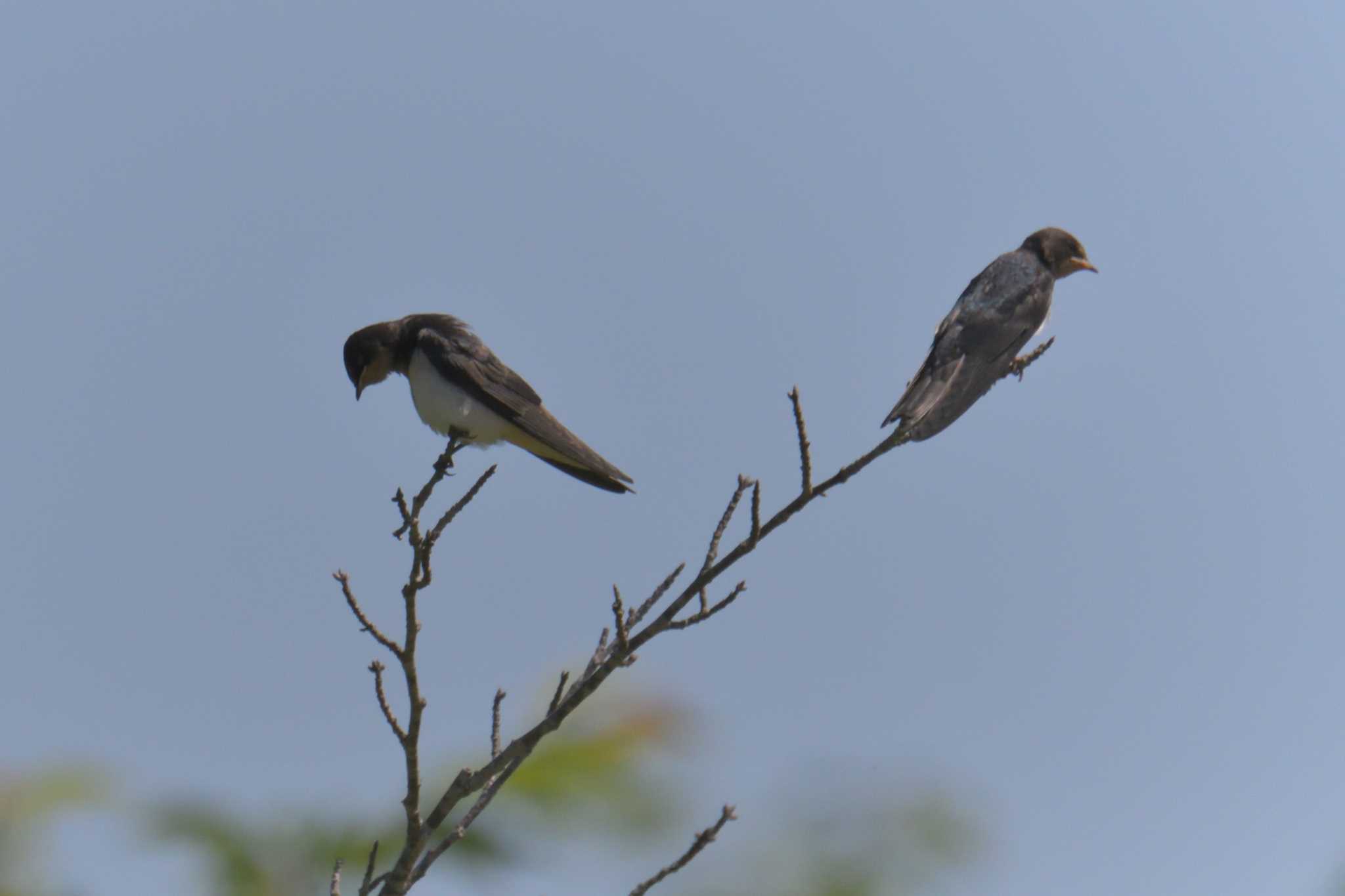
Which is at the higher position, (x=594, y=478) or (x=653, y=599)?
(x=594, y=478)

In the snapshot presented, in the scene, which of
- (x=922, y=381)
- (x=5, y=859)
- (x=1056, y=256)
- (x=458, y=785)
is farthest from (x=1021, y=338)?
(x=5, y=859)

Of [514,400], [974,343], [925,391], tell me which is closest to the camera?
[925,391]

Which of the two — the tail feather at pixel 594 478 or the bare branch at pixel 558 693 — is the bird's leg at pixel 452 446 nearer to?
the tail feather at pixel 594 478

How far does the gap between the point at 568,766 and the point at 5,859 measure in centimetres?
211

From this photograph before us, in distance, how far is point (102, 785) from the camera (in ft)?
18.1

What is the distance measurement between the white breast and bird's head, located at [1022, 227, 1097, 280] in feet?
13.4

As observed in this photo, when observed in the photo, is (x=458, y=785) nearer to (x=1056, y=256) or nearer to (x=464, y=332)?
(x=464, y=332)

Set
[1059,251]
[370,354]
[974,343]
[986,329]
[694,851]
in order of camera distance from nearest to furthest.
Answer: [694,851] → [974,343] → [986,329] → [370,354] → [1059,251]

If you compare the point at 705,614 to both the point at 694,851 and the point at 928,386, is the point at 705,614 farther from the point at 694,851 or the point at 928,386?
the point at 928,386

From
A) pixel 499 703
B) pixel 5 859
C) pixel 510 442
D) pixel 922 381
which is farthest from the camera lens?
pixel 510 442

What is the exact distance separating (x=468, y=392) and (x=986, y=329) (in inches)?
119

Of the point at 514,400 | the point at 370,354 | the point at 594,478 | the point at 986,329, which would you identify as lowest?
the point at 986,329

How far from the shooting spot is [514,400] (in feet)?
25.8

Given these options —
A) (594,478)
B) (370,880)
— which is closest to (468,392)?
(594,478)
